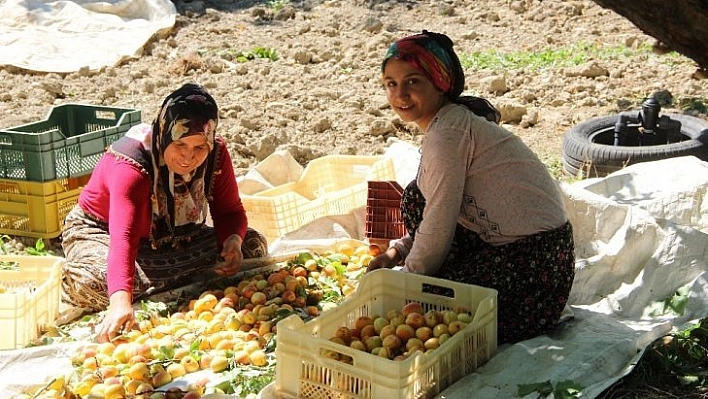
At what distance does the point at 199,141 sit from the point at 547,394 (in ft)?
5.64

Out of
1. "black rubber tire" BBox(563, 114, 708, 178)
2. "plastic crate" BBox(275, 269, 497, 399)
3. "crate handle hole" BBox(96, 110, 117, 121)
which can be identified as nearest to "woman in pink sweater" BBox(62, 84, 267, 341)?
"plastic crate" BBox(275, 269, 497, 399)

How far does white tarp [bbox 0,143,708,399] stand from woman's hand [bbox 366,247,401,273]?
648 millimetres

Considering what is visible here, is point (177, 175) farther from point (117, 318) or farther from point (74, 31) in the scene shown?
point (74, 31)

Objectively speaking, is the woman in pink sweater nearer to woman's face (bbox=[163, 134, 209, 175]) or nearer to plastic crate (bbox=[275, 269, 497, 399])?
woman's face (bbox=[163, 134, 209, 175])

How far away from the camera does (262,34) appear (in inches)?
404

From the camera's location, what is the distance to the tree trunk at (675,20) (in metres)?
2.63

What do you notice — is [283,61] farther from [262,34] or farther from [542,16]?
[542,16]

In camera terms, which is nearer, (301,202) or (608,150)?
A: (301,202)

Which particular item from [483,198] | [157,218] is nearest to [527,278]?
[483,198]

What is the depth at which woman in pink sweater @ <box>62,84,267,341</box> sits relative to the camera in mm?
3893

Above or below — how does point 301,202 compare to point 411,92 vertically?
below

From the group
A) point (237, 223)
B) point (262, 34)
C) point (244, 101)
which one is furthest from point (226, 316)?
point (262, 34)

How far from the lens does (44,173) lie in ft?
16.5

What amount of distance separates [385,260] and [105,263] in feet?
3.97
